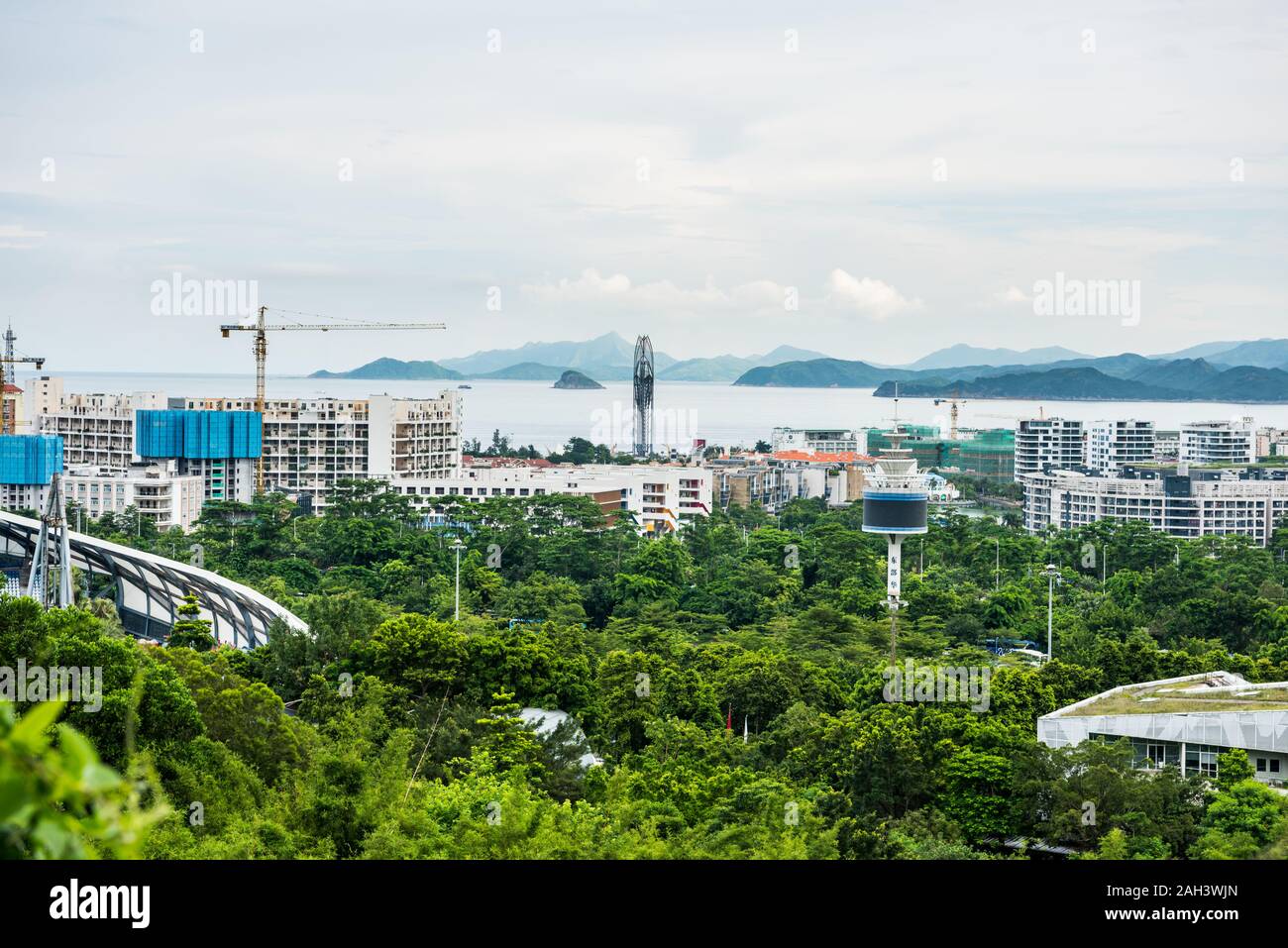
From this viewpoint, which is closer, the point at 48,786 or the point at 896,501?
the point at 48,786

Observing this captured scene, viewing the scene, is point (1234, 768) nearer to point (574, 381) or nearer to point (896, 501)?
point (896, 501)

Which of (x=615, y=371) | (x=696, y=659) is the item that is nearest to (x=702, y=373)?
(x=615, y=371)

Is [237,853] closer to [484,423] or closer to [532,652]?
[532,652]

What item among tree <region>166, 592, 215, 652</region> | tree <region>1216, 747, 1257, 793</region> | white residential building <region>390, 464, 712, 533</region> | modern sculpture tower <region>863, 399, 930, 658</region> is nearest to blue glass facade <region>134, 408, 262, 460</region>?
white residential building <region>390, 464, 712, 533</region>

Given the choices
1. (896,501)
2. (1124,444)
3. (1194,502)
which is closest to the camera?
(896,501)

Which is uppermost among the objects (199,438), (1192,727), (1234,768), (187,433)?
(187,433)

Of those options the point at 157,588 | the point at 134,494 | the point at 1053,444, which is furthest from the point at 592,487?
the point at 1053,444

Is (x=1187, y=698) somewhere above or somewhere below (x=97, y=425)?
below
